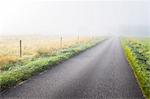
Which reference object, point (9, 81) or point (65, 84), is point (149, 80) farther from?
point (9, 81)

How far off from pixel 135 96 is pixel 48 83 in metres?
3.51

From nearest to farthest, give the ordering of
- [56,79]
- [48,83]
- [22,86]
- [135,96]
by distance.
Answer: [135,96]
[22,86]
[48,83]
[56,79]

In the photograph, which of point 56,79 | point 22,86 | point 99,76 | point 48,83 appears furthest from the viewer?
point 99,76

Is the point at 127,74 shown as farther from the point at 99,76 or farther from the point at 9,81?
the point at 9,81

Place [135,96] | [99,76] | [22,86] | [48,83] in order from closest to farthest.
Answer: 1. [135,96]
2. [22,86]
3. [48,83]
4. [99,76]

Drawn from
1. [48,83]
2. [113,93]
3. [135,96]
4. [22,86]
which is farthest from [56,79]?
[135,96]

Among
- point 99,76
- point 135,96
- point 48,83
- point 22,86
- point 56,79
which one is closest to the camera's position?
point 135,96

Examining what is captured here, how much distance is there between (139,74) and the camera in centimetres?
1218

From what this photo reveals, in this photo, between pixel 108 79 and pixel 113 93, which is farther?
pixel 108 79

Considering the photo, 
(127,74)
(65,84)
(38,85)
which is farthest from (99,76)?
(38,85)

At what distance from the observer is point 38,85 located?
31.4ft

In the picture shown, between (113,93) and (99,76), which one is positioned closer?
(113,93)

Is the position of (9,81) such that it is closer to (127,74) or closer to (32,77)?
(32,77)

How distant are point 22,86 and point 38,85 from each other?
0.61 m
